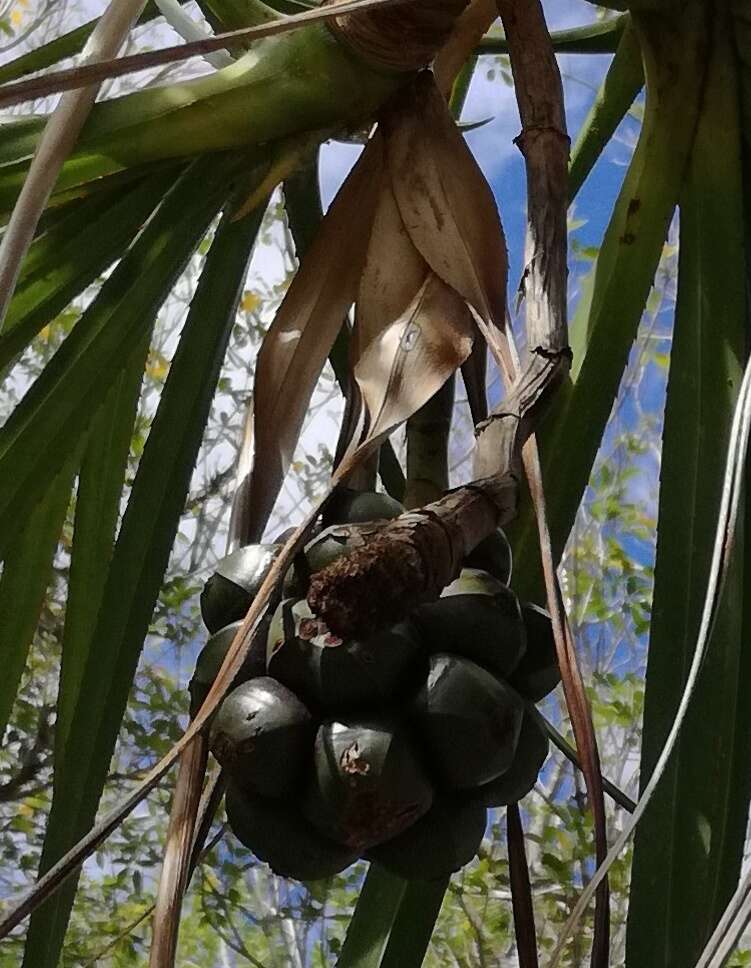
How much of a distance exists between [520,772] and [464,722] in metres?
0.05

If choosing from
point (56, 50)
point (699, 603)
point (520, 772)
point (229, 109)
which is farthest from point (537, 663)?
point (56, 50)

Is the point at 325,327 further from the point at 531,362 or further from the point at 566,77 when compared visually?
the point at 566,77

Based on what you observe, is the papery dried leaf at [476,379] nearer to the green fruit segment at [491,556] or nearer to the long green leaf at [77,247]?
the green fruit segment at [491,556]

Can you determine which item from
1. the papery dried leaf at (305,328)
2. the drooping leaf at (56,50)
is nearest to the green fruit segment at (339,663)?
the papery dried leaf at (305,328)

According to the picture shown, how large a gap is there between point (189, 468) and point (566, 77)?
1.42m

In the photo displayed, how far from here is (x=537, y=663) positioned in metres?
0.32

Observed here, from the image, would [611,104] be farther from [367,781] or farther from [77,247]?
[367,781]

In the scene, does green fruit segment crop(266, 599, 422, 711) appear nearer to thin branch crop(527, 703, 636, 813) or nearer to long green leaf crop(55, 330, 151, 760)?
thin branch crop(527, 703, 636, 813)

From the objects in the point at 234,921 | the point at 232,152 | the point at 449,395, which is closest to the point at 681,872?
the point at 449,395

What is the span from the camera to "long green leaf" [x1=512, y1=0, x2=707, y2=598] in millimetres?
461

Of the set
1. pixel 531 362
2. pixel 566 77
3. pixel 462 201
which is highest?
pixel 566 77

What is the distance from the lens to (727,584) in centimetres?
45

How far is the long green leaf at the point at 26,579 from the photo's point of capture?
554mm

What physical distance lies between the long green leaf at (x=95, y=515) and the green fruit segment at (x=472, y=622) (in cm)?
34
